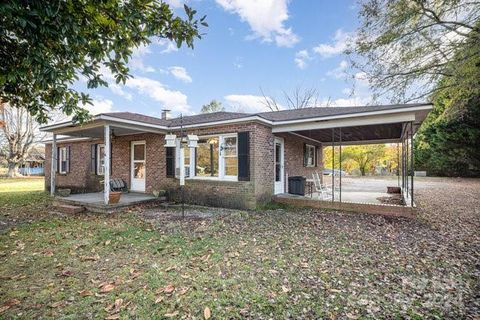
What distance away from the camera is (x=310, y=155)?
14.2m

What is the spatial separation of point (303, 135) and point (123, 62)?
9633mm

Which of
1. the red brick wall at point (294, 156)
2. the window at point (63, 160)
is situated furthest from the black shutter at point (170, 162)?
the window at point (63, 160)

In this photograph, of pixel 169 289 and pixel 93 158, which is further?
pixel 93 158

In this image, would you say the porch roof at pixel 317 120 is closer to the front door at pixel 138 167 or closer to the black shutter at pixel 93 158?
the front door at pixel 138 167

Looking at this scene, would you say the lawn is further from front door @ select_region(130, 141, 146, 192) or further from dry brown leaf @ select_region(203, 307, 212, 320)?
front door @ select_region(130, 141, 146, 192)

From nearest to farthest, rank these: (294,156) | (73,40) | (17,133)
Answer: (73,40), (294,156), (17,133)

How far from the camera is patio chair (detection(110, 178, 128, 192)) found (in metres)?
11.5

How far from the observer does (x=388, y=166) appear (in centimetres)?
3509

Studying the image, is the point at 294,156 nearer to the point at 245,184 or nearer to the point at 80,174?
the point at 245,184

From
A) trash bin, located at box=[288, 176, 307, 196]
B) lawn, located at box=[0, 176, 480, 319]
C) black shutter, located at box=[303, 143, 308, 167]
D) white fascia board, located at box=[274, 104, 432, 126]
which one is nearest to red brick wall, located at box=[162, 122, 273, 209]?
white fascia board, located at box=[274, 104, 432, 126]

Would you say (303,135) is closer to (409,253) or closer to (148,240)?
(409,253)

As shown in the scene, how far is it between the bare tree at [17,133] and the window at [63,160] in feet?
50.7

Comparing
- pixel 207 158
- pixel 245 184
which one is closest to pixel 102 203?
pixel 207 158

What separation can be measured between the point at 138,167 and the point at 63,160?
23.1ft
